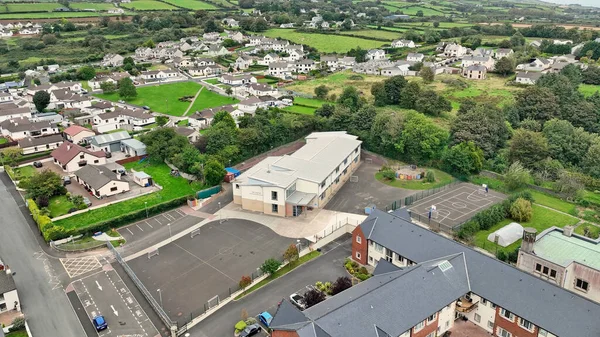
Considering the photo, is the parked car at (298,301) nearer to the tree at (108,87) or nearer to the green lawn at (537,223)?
the green lawn at (537,223)

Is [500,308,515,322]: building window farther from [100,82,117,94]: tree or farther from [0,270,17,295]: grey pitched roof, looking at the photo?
[100,82,117,94]: tree

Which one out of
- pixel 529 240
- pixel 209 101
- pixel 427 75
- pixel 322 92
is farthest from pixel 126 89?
pixel 529 240

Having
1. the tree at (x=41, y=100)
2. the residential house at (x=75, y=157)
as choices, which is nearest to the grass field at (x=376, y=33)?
the tree at (x=41, y=100)

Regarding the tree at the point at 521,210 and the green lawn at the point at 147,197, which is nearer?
the tree at the point at 521,210

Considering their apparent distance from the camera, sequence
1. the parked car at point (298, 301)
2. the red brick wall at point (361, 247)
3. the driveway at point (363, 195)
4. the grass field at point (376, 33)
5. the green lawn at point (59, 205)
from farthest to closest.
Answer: the grass field at point (376, 33) < the driveway at point (363, 195) < the green lawn at point (59, 205) < the red brick wall at point (361, 247) < the parked car at point (298, 301)

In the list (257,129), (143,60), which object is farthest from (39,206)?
(143,60)

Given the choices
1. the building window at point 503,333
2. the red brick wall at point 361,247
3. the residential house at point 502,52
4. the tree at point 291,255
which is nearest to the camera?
the building window at point 503,333

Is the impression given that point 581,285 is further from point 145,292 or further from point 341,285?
point 145,292

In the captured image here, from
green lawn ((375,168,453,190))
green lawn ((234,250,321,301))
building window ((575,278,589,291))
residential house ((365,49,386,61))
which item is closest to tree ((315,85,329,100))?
green lawn ((375,168,453,190))
